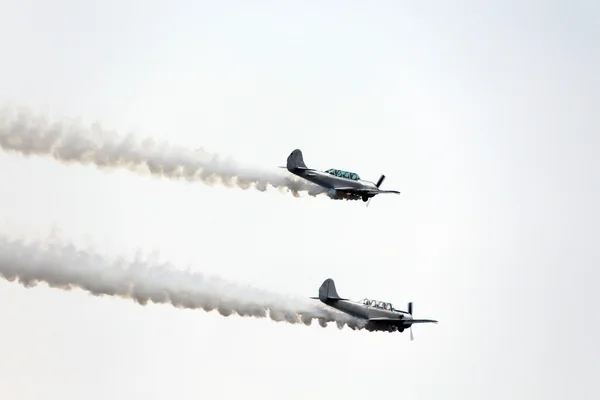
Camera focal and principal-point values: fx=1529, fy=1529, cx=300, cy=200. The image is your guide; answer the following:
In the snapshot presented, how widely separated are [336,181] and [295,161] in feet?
10.2

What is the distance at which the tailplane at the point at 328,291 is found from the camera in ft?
306

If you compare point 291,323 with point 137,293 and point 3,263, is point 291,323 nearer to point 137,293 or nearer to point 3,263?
point 137,293

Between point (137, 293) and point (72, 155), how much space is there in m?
7.95

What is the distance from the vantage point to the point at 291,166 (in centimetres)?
9456

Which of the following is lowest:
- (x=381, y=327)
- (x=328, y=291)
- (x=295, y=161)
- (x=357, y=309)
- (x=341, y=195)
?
(x=381, y=327)

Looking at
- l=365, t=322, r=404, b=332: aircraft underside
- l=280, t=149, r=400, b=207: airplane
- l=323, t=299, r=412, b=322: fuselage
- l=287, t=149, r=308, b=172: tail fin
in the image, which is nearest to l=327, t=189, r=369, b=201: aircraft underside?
l=280, t=149, r=400, b=207: airplane

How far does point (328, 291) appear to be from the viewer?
93.7 metres

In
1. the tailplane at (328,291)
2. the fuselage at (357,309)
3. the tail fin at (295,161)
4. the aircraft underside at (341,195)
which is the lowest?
the fuselage at (357,309)

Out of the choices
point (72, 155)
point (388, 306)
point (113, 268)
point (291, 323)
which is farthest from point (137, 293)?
point (388, 306)

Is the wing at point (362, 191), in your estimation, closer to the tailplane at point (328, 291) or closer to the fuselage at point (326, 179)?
the fuselage at point (326, 179)

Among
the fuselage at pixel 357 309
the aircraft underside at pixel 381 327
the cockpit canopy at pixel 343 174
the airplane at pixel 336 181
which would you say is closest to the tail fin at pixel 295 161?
the airplane at pixel 336 181

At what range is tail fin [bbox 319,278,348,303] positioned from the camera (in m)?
93.3

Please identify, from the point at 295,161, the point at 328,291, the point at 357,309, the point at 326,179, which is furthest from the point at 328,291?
the point at 295,161

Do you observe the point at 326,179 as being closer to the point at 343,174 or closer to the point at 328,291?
the point at 343,174
